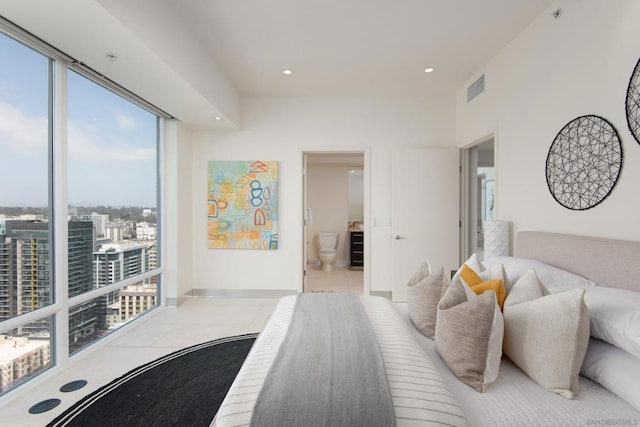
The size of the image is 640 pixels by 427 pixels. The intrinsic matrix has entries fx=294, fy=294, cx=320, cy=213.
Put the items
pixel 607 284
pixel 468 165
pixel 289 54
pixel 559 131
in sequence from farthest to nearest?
pixel 468 165, pixel 289 54, pixel 559 131, pixel 607 284

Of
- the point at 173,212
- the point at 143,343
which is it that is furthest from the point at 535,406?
the point at 173,212

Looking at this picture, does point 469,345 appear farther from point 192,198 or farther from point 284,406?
point 192,198

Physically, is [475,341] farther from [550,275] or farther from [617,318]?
[550,275]

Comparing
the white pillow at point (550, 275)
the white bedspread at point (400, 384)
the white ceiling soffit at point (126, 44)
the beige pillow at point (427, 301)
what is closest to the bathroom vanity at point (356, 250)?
the white ceiling soffit at point (126, 44)

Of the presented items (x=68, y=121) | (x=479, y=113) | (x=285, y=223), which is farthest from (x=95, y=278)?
(x=479, y=113)

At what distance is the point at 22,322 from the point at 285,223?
103 inches

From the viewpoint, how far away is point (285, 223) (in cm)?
402

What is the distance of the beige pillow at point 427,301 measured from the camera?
1.62 metres

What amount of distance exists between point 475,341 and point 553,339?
266 mm

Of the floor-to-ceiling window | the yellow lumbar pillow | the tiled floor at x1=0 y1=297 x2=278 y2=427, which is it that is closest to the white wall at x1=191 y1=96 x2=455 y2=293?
the tiled floor at x1=0 y1=297 x2=278 y2=427

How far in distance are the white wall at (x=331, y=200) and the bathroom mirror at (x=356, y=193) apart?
0.33m

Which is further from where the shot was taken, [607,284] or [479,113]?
[479,113]

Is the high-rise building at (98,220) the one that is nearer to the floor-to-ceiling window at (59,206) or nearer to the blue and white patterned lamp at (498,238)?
the floor-to-ceiling window at (59,206)

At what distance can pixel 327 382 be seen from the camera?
1.00 meters
